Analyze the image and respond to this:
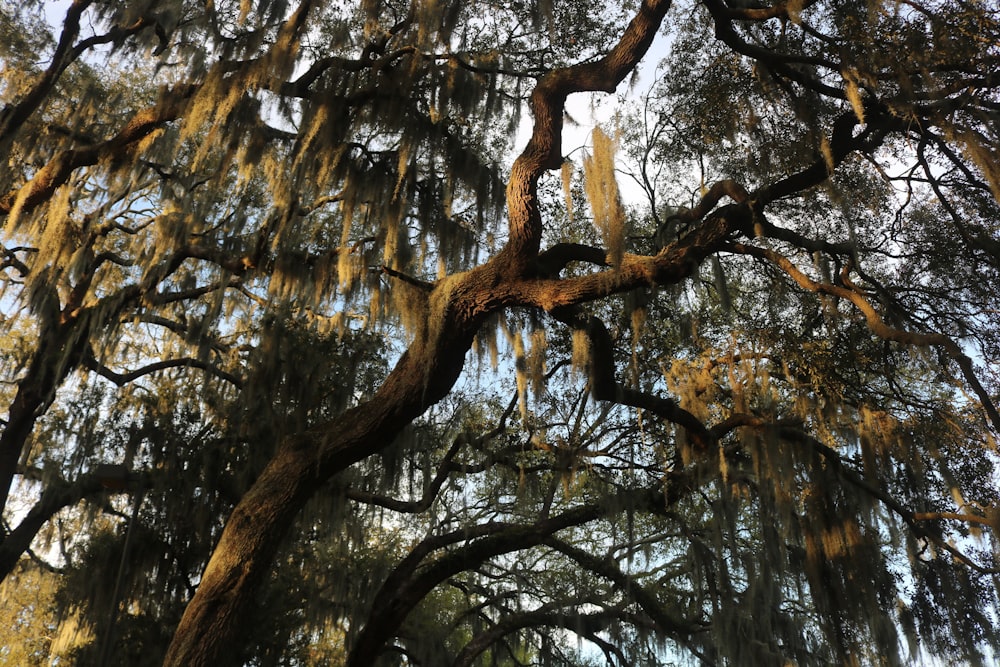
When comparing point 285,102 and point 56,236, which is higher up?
point 285,102

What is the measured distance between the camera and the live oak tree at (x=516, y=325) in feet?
13.9

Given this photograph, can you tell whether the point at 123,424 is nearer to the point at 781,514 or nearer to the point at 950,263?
the point at 781,514

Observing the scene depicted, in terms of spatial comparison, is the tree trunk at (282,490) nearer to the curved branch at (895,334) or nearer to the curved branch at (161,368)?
the curved branch at (895,334)

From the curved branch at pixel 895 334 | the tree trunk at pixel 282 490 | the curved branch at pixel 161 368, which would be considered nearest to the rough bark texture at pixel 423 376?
the tree trunk at pixel 282 490

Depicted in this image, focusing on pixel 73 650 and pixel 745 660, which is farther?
pixel 73 650

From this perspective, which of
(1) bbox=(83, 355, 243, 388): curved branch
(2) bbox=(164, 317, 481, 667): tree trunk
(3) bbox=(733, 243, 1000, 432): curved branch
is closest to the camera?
(2) bbox=(164, 317, 481, 667): tree trunk

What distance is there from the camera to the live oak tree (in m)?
4.25

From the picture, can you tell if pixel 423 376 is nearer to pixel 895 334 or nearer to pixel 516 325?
pixel 516 325

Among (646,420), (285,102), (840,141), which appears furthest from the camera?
(646,420)

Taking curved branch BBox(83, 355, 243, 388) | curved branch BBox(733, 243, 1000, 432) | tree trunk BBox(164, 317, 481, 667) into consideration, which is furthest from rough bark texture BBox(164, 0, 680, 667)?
curved branch BBox(83, 355, 243, 388)

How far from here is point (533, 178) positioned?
4395mm

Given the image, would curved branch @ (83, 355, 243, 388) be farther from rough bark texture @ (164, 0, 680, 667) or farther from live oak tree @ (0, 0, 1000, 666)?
rough bark texture @ (164, 0, 680, 667)

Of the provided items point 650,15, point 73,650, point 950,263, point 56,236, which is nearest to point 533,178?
point 650,15

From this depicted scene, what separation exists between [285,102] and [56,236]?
216 cm
